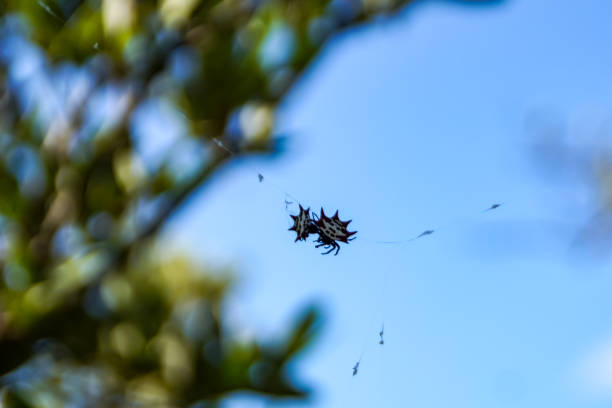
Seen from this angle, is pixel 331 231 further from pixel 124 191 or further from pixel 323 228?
pixel 124 191

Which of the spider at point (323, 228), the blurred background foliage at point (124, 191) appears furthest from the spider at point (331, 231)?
the blurred background foliage at point (124, 191)

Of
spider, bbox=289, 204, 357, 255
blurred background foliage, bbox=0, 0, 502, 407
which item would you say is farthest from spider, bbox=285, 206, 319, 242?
blurred background foliage, bbox=0, 0, 502, 407

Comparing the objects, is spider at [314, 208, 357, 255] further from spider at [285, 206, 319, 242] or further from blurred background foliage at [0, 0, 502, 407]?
blurred background foliage at [0, 0, 502, 407]

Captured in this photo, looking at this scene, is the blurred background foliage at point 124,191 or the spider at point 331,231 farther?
the spider at point 331,231

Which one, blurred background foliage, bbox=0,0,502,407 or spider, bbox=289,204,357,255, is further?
spider, bbox=289,204,357,255

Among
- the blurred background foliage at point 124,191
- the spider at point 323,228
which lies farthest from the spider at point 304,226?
the blurred background foliage at point 124,191

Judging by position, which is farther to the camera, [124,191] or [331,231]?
[331,231]

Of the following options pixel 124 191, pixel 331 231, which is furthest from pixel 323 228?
pixel 124 191

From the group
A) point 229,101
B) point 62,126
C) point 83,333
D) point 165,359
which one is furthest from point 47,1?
point 165,359

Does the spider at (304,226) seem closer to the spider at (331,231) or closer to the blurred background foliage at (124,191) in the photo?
the spider at (331,231)
